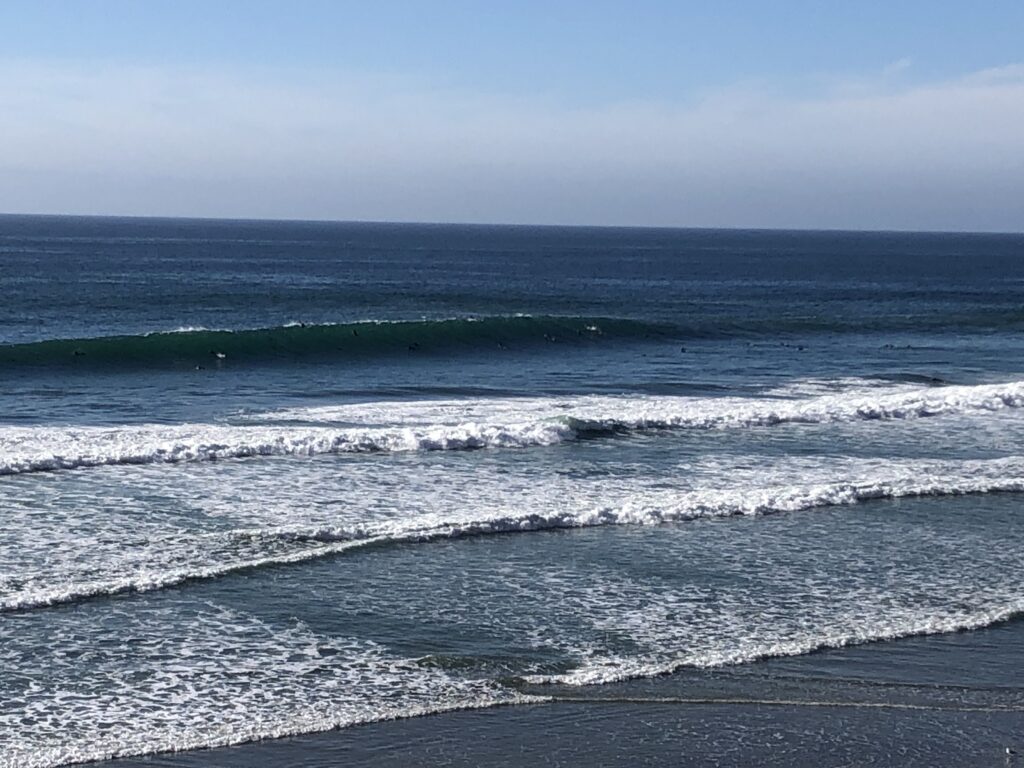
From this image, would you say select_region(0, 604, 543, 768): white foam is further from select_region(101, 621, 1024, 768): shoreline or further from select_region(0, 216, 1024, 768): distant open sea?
select_region(101, 621, 1024, 768): shoreline

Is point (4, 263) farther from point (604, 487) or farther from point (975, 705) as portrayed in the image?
point (975, 705)

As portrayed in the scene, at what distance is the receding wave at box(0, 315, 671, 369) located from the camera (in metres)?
34.6

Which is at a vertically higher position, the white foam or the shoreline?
the shoreline

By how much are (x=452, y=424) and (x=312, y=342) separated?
15577 millimetres

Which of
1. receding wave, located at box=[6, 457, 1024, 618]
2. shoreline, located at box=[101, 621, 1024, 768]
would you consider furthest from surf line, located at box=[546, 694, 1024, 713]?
receding wave, located at box=[6, 457, 1024, 618]

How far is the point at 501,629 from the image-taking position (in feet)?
38.7

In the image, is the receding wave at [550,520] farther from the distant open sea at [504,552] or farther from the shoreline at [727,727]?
the shoreline at [727,727]

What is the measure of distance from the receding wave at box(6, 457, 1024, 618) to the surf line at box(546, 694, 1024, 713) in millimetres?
4732

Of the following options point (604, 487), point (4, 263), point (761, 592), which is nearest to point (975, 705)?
point (761, 592)

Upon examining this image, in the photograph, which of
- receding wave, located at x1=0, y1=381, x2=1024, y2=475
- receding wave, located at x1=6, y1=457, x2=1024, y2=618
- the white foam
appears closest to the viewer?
the white foam

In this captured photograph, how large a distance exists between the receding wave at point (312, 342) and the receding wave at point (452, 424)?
10.0m

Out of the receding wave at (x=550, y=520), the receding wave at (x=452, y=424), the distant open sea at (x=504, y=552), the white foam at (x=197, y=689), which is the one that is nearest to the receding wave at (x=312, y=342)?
the distant open sea at (x=504, y=552)

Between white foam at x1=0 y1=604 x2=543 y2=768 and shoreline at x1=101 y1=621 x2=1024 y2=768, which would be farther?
white foam at x1=0 y1=604 x2=543 y2=768

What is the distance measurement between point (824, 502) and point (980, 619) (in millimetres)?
5469
